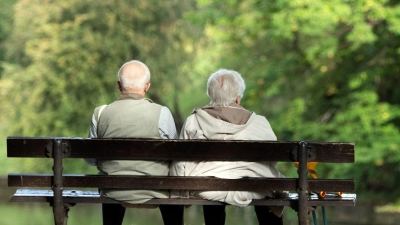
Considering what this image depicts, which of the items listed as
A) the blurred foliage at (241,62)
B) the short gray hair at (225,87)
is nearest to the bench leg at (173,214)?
the short gray hair at (225,87)

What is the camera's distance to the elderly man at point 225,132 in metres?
5.40

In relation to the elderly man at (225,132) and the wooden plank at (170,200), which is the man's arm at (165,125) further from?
the wooden plank at (170,200)

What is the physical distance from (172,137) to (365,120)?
1368 cm

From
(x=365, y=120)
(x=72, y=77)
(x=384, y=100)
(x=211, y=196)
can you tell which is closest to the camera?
(x=211, y=196)

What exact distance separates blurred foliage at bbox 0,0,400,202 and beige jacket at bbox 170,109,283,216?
10608 millimetres

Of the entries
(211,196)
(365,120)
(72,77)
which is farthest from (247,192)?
(72,77)

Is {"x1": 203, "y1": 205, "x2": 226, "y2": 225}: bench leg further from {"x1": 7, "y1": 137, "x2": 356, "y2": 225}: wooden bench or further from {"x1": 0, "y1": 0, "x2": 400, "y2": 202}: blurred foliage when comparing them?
{"x1": 0, "y1": 0, "x2": 400, "y2": 202}: blurred foliage

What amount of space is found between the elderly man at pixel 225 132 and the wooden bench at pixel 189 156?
4.1 inches

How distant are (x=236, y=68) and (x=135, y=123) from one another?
58.5 feet

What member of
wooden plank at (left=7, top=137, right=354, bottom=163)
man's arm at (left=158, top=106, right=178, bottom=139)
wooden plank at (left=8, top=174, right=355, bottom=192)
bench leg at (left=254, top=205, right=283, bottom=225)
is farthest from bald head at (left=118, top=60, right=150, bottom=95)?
bench leg at (left=254, top=205, right=283, bottom=225)

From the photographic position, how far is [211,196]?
17.6 feet

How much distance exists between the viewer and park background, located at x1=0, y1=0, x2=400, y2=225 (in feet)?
61.7

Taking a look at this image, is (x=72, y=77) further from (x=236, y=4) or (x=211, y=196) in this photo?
(x=211, y=196)

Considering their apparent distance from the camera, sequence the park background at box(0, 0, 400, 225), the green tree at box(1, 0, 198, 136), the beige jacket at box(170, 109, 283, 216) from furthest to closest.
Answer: the green tree at box(1, 0, 198, 136)
the park background at box(0, 0, 400, 225)
the beige jacket at box(170, 109, 283, 216)
